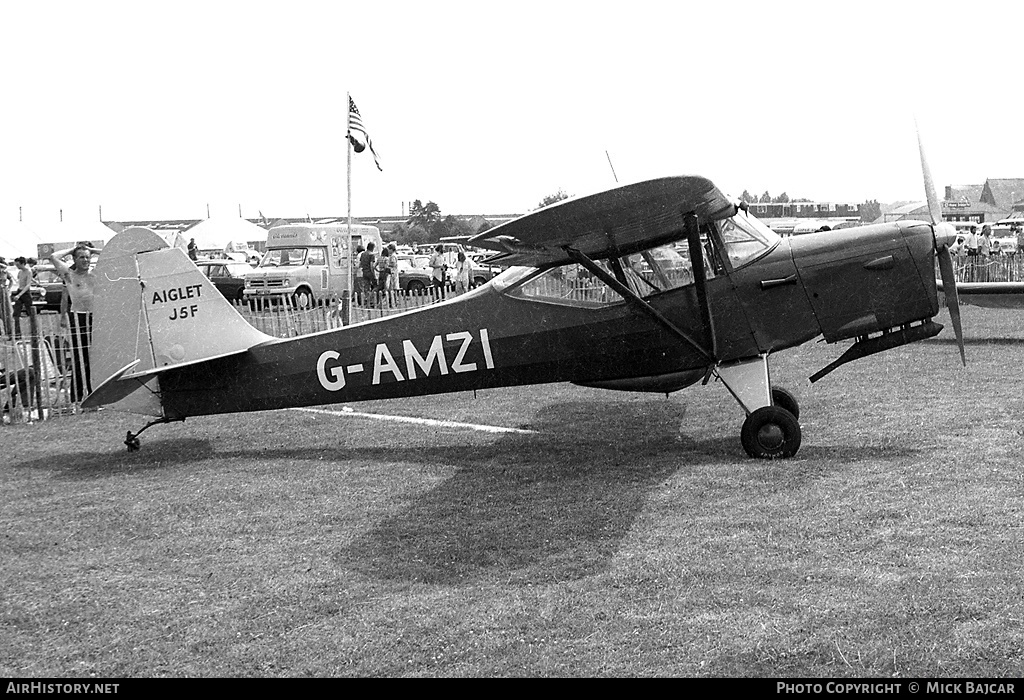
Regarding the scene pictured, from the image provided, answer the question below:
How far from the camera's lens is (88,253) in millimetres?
12445

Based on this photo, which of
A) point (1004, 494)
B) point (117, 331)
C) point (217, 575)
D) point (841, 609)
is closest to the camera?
point (841, 609)

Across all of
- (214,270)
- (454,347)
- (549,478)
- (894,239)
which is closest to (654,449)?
(549,478)

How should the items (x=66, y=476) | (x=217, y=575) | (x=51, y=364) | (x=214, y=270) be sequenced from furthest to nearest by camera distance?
(x=214, y=270), (x=51, y=364), (x=66, y=476), (x=217, y=575)

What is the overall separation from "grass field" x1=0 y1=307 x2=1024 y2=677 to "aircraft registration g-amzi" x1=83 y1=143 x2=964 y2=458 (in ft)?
2.01

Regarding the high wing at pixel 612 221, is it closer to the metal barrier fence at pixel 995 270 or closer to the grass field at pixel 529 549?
the grass field at pixel 529 549

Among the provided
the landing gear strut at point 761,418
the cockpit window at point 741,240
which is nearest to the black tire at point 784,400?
the landing gear strut at point 761,418

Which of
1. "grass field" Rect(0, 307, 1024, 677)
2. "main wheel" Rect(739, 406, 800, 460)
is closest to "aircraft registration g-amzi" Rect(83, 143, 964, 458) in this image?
"main wheel" Rect(739, 406, 800, 460)

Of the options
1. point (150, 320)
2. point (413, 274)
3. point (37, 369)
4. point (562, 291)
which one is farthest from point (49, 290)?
point (562, 291)

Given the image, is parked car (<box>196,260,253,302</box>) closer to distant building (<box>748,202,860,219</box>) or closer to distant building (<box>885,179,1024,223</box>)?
distant building (<box>748,202,860,219</box>)

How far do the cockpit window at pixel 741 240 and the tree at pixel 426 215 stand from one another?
87282mm

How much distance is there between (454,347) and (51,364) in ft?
21.0

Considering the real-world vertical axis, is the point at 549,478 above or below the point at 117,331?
below

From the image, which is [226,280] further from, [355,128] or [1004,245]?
[1004,245]
